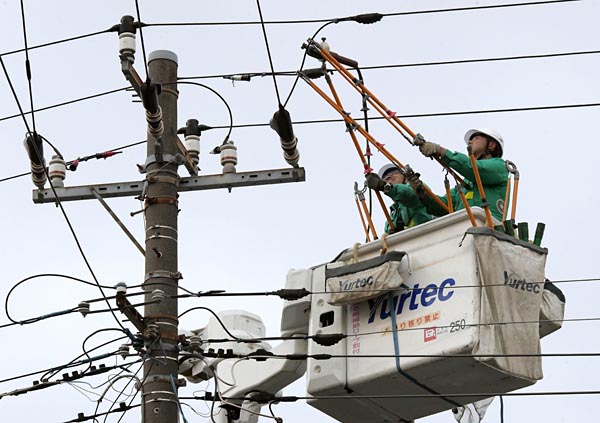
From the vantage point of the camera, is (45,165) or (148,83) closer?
(148,83)

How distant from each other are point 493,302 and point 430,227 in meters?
0.87

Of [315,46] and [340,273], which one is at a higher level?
[315,46]

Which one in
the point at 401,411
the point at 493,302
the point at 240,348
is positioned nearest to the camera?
the point at 493,302

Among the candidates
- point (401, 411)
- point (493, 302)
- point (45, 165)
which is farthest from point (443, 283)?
point (45, 165)

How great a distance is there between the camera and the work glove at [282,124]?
14.5 meters

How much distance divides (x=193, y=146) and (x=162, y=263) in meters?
1.69

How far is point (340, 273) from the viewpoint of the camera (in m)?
14.5

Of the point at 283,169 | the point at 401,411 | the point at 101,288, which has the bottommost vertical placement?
the point at 401,411

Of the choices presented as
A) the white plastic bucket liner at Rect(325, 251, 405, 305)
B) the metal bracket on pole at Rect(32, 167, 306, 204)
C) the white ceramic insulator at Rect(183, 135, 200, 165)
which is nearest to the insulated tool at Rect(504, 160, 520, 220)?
the white plastic bucket liner at Rect(325, 251, 405, 305)

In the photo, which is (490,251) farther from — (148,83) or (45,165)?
(45,165)

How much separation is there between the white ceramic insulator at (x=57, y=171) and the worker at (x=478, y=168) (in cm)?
308

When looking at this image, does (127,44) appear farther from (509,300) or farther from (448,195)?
(509,300)

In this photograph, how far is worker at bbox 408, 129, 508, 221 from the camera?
14.2 metres

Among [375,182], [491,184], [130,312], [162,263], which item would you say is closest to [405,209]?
[375,182]
